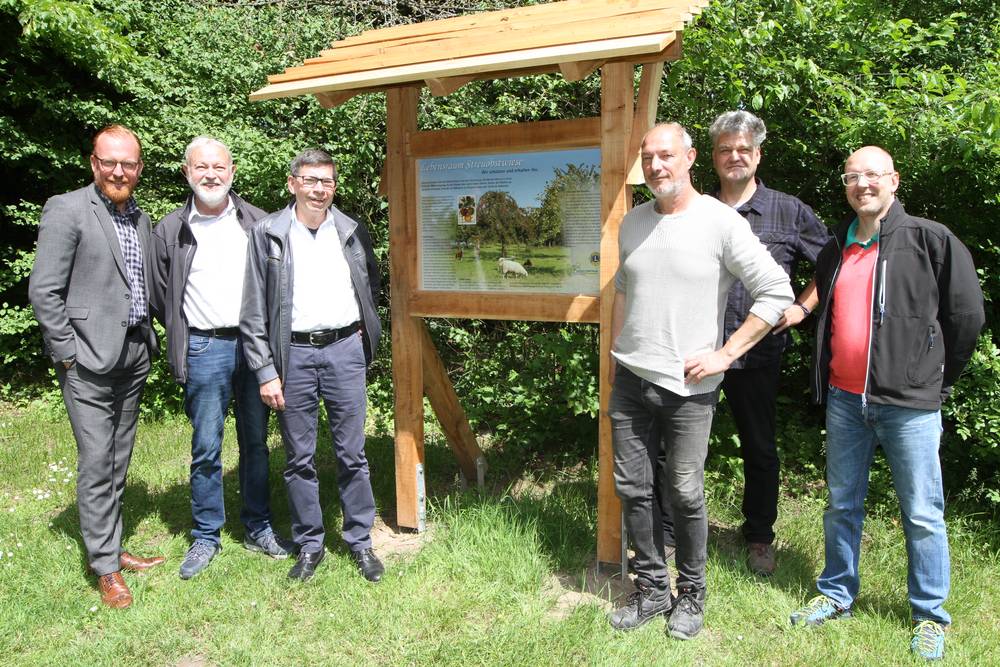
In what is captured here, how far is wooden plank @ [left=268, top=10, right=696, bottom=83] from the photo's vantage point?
3047 millimetres

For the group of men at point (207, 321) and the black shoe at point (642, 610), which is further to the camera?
the group of men at point (207, 321)

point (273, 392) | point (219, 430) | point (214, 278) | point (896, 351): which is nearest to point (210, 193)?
point (214, 278)

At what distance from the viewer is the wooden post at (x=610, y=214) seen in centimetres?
340

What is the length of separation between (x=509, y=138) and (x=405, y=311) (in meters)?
1.12

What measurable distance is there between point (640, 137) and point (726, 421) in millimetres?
2180

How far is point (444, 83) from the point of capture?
11.4 ft

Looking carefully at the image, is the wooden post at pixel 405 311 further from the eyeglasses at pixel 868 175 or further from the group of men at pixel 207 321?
the eyeglasses at pixel 868 175

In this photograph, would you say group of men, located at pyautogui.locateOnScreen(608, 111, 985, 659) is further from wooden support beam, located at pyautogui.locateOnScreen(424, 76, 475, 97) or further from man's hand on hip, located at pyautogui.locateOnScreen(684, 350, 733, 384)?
wooden support beam, located at pyautogui.locateOnScreen(424, 76, 475, 97)

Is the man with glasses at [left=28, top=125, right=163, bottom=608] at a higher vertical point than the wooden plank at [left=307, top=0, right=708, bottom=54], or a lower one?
lower

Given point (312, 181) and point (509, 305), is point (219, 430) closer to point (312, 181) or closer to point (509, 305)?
point (312, 181)

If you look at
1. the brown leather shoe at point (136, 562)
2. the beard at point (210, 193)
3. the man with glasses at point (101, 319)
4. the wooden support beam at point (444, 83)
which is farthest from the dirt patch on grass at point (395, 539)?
the wooden support beam at point (444, 83)

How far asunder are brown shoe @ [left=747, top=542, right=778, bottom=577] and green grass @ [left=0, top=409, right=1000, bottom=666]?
0.06 meters

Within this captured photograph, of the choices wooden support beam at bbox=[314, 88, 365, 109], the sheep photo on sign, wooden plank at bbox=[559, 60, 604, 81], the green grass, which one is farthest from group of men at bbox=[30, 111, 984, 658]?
wooden support beam at bbox=[314, 88, 365, 109]

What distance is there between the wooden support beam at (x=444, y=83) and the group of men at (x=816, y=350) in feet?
3.43
